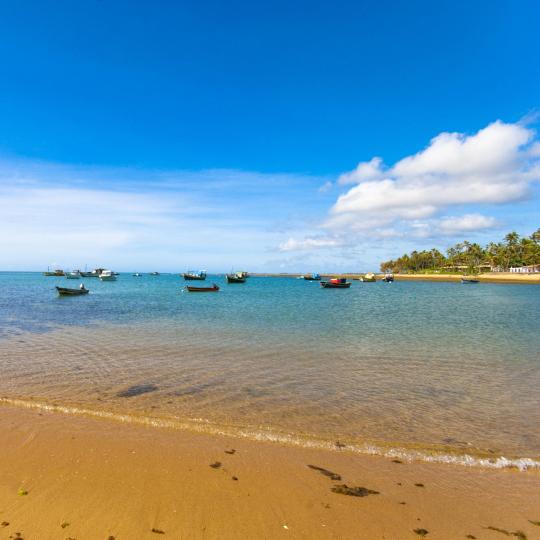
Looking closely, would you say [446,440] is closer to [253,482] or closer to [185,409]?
[253,482]

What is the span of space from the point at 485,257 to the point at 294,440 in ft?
609

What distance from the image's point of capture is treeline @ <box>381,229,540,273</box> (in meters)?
140

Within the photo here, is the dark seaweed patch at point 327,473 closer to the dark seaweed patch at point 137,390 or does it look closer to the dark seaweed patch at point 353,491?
the dark seaweed patch at point 353,491

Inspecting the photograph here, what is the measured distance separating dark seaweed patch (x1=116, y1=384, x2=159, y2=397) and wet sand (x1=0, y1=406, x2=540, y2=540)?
9.75 ft

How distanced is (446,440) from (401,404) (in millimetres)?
2365

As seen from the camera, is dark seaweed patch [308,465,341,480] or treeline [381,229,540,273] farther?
treeline [381,229,540,273]

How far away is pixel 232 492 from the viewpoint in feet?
18.6

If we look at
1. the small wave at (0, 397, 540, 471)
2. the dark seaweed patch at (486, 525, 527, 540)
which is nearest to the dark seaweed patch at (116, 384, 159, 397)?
the small wave at (0, 397, 540, 471)

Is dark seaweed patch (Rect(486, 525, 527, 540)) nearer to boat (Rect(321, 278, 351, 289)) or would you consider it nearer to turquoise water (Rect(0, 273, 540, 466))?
turquoise water (Rect(0, 273, 540, 466))

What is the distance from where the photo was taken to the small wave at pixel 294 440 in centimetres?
700

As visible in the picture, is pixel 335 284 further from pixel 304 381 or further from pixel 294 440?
pixel 294 440

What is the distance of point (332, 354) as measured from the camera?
16984 mm

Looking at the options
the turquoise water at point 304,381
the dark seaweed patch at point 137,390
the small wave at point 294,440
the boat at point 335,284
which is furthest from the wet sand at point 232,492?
the boat at point 335,284

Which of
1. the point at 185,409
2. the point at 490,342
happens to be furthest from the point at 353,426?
the point at 490,342
